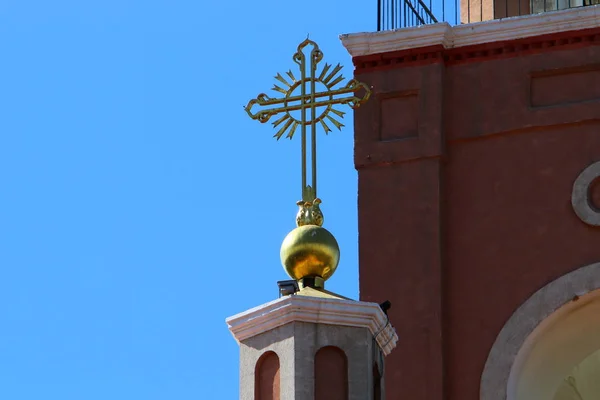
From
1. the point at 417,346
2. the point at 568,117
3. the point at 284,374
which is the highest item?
the point at 568,117

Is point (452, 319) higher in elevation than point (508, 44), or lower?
lower

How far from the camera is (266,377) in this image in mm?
22734

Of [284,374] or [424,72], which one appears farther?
[424,72]

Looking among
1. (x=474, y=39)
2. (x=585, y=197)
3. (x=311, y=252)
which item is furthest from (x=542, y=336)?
(x=311, y=252)

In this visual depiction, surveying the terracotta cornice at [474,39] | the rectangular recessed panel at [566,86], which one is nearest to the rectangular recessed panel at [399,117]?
the terracotta cornice at [474,39]

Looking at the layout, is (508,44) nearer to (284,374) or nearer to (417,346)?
(417,346)

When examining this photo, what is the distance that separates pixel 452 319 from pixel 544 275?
2.40 ft

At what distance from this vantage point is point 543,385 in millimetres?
26031

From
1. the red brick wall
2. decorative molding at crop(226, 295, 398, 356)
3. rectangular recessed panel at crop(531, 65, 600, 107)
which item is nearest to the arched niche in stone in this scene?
the red brick wall

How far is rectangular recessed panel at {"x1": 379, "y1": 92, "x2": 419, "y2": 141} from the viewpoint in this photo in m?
26.7

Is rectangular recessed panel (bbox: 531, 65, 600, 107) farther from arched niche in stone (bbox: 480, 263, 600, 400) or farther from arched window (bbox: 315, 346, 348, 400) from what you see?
arched window (bbox: 315, 346, 348, 400)

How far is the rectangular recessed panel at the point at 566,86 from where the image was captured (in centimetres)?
2641

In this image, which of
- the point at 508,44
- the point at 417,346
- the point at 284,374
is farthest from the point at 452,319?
the point at 284,374

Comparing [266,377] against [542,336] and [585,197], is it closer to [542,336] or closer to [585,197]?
[542,336]
